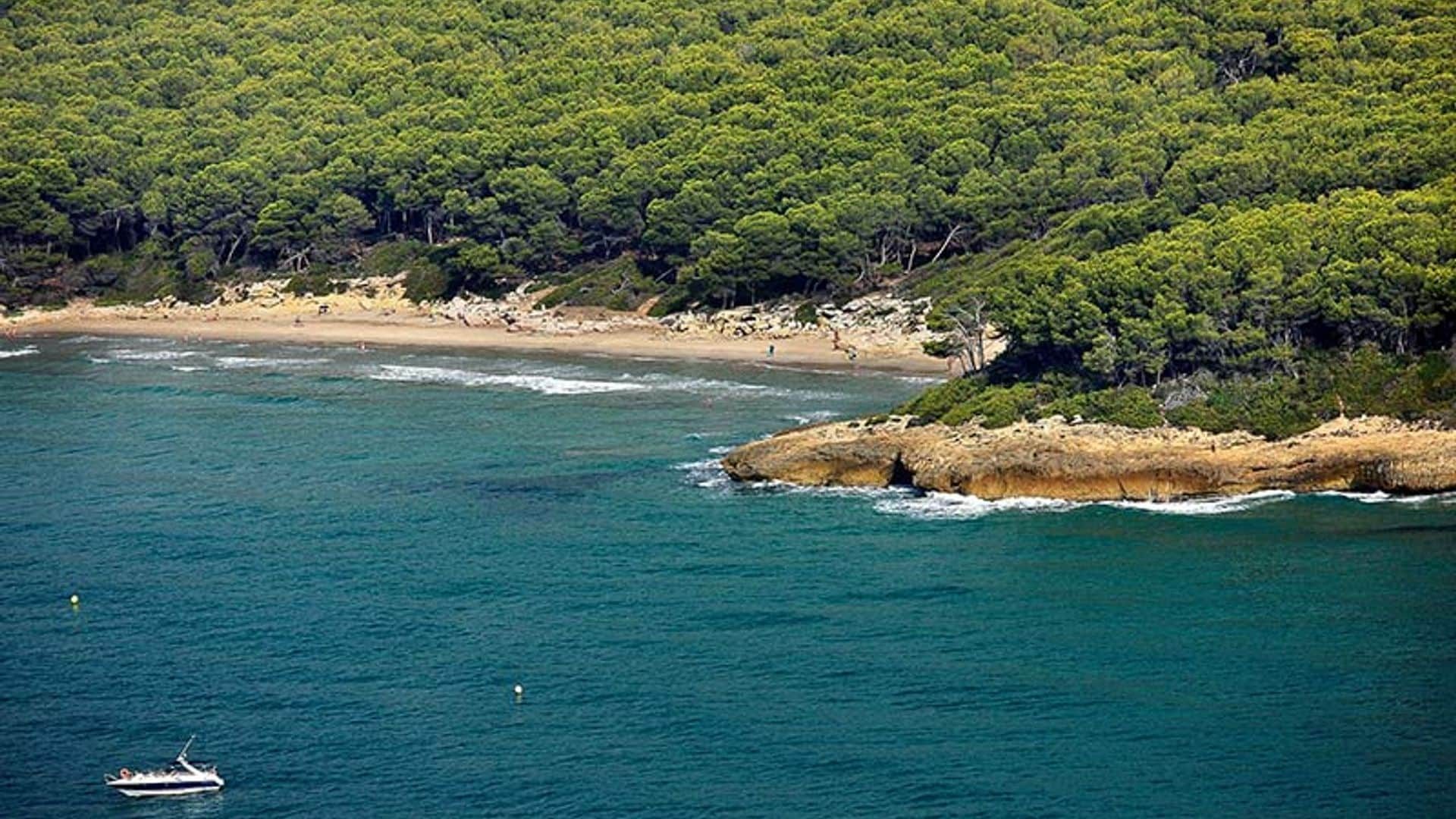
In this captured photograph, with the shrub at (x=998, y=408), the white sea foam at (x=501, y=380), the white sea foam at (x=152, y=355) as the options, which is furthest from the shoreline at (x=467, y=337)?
the shrub at (x=998, y=408)

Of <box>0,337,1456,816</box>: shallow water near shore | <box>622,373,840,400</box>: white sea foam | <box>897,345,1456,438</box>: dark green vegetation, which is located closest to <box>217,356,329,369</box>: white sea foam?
<box>622,373,840,400</box>: white sea foam

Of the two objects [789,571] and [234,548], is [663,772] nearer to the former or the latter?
[789,571]

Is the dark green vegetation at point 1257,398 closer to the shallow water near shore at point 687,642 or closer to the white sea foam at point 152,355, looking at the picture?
the shallow water near shore at point 687,642

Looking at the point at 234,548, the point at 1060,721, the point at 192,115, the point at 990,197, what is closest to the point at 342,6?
the point at 192,115

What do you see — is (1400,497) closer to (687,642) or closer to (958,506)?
(958,506)

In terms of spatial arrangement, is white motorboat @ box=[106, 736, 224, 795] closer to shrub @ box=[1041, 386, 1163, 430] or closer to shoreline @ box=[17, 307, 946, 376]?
shrub @ box=[1041, 386, 1163, 430]

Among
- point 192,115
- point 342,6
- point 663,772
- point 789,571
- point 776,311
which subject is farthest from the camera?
point 342,6

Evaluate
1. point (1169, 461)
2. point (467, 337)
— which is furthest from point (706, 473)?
point (467, 337)
